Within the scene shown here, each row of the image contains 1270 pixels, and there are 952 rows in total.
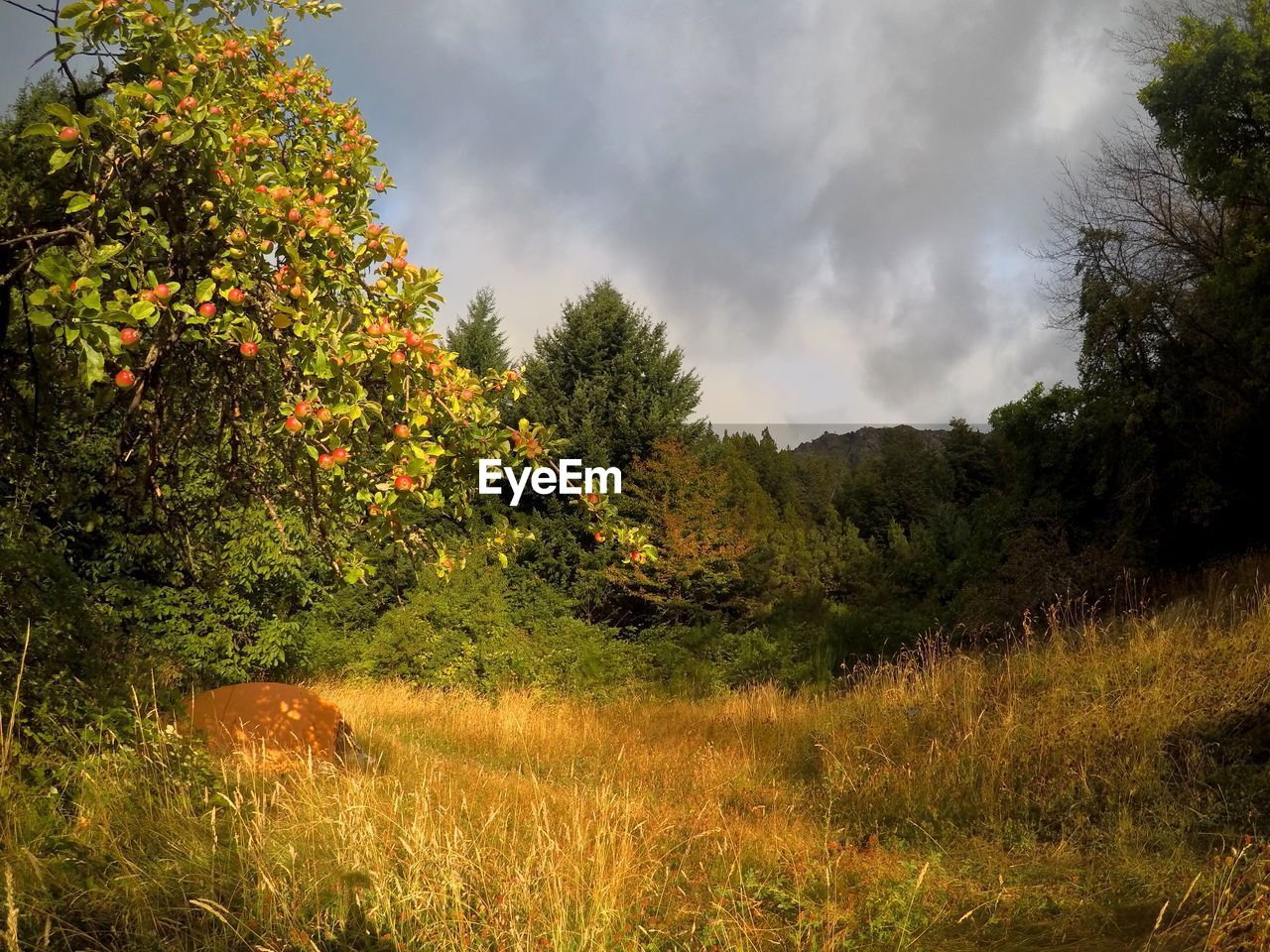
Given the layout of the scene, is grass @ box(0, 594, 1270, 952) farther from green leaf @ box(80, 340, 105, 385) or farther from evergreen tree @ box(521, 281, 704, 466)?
evergreen tree @ box(521, 281, 704, 466)

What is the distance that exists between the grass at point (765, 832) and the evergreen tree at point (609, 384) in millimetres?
11250

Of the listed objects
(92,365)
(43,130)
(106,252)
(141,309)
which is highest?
(43,130)

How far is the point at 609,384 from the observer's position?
63.7 ft

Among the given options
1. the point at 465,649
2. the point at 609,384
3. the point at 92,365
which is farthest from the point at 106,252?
the point at 609,384

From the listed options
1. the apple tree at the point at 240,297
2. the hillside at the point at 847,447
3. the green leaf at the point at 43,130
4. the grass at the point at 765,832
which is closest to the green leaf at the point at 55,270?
the apple tree at the point at 240,297

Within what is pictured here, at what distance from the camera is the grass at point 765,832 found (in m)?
2.90

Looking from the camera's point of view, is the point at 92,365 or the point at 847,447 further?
the point at 847,447

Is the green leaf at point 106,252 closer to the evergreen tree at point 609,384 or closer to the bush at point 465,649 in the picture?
the bush at point 465,649

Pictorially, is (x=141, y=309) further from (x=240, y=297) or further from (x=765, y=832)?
(x=765, y=832)

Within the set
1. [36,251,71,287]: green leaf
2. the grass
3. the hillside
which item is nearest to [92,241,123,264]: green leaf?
[36,251,71,287]: green leaf

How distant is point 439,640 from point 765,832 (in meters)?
10.6

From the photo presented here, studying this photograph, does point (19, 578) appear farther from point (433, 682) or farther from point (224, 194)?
point (433, 682)

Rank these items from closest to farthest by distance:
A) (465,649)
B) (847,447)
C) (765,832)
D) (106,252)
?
(106,252)
(765,832)
(465,649)
(847,447)

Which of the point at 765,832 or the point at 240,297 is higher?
the point at 240,297
